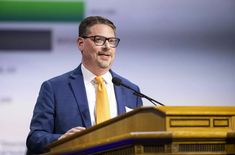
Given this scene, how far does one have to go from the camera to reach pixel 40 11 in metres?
3.73

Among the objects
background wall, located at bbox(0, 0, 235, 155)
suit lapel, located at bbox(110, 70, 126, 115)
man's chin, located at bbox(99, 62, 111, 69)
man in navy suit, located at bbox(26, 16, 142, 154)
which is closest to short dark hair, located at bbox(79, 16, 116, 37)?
man in navy suit, located at bbox(26, 16, 142, 154)

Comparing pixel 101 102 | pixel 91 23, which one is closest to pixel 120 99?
pixel 101 102

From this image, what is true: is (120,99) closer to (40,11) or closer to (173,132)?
(173,132)

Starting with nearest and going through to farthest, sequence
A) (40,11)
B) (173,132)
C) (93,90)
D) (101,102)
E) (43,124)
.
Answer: (173,132)
(43,124)
(101,102)
(93,90)
(40,11)

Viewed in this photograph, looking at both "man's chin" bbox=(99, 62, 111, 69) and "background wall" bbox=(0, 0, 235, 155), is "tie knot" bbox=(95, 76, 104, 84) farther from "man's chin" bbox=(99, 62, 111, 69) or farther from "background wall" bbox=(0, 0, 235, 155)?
"background wall" bbox=(0, 0, 235, 155)

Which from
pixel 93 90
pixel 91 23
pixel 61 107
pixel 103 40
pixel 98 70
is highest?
pixel 91 23

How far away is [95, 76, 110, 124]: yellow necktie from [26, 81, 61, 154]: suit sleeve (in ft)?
0.71

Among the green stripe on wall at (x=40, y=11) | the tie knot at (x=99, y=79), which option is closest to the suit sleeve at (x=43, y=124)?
the tie knot at (x=99, y=79)

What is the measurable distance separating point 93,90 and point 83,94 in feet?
0.30

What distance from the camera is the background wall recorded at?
3611 mm

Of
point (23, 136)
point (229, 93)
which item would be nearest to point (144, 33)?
point (229, 93)

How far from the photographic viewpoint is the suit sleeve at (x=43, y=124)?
97.2 inches

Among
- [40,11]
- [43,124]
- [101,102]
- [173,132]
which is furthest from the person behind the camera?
[40,11]

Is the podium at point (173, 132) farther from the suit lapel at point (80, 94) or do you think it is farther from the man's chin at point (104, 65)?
the man's chin at point (104, 65)
